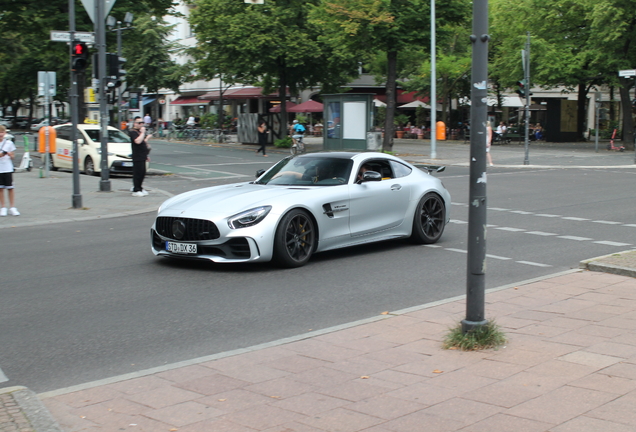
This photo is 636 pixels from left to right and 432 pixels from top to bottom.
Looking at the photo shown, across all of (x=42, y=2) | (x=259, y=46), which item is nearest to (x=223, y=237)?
(x=42, y=2)

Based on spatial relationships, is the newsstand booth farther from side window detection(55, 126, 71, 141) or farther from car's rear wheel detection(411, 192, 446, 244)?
car's rear wheel detection(411, 192, 446, 244)

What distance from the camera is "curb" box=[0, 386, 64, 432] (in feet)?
13.5

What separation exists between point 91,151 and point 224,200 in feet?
54.1

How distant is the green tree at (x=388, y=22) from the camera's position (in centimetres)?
3309

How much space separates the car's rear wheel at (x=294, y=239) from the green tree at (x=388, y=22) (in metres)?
25.1

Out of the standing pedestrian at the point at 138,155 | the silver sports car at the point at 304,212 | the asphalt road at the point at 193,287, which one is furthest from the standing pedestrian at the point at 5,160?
the silver sports car at the point at 304,212

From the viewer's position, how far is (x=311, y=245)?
934 cm

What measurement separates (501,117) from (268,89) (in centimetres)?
2318

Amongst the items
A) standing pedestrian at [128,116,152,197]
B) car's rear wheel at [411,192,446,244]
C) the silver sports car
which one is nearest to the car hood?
the silver sports car

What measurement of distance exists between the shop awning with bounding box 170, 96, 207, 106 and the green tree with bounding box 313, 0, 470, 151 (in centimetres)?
4038

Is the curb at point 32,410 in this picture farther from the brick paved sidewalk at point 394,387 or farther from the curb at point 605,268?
the curb at point 605,268

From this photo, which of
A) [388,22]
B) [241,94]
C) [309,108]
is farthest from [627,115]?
[241,94]

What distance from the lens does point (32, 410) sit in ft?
14.2

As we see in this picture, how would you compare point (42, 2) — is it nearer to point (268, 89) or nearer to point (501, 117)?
point (268, 89)
